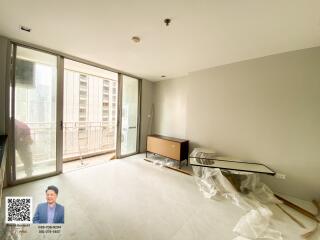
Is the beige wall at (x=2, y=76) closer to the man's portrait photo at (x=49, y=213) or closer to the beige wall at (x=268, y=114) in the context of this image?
the man's portrait photo at (x=49, y=213)

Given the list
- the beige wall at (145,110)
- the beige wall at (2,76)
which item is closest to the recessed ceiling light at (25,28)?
the beige wall at (2,76)

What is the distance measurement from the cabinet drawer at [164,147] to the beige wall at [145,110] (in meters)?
0.62

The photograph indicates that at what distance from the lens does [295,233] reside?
5.19 ft

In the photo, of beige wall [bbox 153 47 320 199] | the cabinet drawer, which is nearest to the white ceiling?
beige wall [bbox 153 47 320 199]

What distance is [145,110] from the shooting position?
4598mm

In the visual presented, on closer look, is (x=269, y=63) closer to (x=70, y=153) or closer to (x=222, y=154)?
(x=222, y=154)

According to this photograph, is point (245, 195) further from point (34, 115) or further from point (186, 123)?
point (34, 115)

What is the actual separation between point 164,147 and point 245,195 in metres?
1.95

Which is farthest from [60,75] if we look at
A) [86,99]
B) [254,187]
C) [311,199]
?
[311,199]

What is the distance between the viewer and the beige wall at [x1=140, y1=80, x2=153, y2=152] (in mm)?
4516

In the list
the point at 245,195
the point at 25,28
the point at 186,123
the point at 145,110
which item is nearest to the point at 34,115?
the point at 25,28

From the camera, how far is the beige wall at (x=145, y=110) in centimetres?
452

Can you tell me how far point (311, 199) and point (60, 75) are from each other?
15.9ft

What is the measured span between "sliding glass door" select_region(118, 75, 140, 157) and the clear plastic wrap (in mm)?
2225
